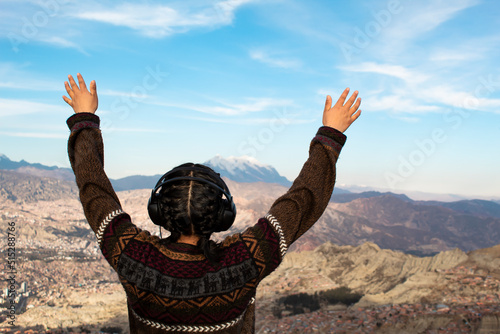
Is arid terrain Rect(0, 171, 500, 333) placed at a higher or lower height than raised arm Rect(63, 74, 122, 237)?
lower

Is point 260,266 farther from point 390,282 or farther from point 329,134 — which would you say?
point 390,282

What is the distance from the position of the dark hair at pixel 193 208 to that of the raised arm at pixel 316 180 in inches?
10.5

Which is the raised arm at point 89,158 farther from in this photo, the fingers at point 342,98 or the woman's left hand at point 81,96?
the fingers at point 342,98

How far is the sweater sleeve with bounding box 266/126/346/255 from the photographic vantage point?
5.90 feet

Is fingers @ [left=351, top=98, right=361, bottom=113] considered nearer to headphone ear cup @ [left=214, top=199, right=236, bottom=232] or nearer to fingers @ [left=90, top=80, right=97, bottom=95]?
headphone ear cup @ [left=214, top=199, right=236, bottom=232]

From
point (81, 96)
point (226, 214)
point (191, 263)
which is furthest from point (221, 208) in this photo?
point (81, 96)

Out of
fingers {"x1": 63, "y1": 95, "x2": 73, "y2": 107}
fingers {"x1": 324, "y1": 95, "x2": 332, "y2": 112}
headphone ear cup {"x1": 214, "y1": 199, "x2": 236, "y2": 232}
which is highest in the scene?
fingers {"x1": 324, "y1": 95, "x2": 332, "y2": 112}

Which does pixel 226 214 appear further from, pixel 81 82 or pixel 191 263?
pixel 81 82

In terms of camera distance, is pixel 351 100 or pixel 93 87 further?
pixel 93 87

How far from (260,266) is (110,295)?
31.3 m

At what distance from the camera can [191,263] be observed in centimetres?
173

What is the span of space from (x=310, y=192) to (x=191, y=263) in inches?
24.9

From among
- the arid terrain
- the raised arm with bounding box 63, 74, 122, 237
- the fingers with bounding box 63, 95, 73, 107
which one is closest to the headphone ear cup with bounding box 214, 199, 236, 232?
the raised arm with bounding box 63, 74, 122, 237

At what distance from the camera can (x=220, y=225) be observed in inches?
71.7
